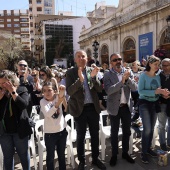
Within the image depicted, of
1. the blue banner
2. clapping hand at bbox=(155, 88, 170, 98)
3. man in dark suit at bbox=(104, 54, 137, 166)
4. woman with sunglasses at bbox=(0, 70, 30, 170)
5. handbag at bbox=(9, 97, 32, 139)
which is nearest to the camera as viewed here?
woman with sunglasses at bbox=(0, 70, 30, 170)

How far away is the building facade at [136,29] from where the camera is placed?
13938 mm

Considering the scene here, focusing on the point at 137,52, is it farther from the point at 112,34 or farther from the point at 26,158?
the point at 26,158

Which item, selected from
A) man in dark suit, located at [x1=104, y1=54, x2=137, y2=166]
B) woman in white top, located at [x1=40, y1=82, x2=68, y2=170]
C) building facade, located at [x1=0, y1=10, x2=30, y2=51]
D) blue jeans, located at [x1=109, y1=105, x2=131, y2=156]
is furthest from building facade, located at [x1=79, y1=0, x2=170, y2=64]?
building facade, located at [x1=0, y1=10, x2=30, y2=51]

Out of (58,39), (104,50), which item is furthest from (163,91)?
(58,39)

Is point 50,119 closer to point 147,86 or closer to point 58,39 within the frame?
point 147,86

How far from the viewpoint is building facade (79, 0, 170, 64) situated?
45.7 ft

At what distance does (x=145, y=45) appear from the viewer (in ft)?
51.0

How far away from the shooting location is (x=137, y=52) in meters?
16.6

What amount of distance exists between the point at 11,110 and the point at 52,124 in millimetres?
601

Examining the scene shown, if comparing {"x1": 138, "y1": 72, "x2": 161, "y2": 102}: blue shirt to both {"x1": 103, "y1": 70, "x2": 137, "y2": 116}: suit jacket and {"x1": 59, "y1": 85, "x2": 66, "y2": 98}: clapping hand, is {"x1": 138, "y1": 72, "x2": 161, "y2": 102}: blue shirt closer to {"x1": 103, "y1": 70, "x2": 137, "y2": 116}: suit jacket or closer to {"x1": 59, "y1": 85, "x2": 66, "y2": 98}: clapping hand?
{"x1": 103, "y1": 70, "x2": 137, "y2": 116}: suit jacket

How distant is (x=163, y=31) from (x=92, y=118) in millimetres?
12266

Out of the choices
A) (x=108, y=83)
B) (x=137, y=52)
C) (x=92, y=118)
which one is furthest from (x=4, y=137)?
(x=137, y=52)

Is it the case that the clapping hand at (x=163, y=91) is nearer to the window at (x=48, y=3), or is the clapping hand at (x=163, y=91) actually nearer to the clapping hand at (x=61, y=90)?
the clapping hand at (x=61, y=90)

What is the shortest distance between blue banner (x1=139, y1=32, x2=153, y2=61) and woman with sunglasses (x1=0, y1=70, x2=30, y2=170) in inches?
522
